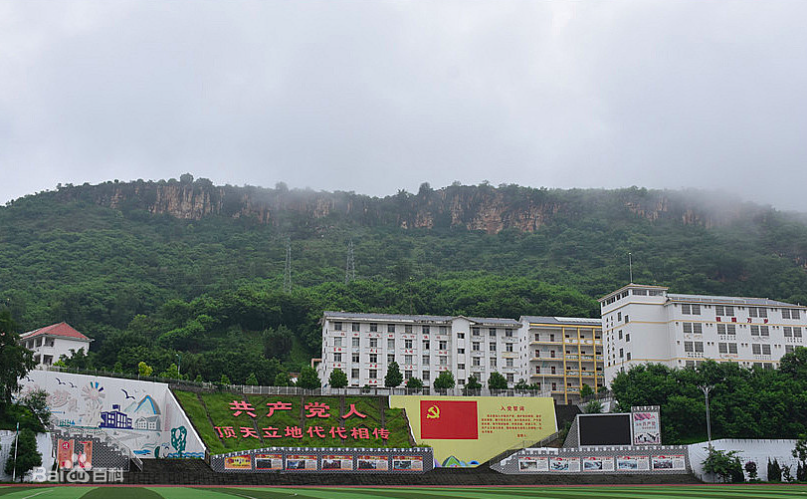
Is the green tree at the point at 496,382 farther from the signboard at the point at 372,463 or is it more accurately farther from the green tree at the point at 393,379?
the signboard at the point at 372,463

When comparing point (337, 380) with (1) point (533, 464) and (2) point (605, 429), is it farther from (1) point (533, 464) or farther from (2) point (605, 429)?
(2) point (605, 429)

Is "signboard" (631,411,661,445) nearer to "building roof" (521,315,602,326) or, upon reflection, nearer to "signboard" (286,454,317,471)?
"signboard" (286,454,317,471)

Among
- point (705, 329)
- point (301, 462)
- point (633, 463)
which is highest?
point (705, 329)

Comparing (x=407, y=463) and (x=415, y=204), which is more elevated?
(x=415, y=204)

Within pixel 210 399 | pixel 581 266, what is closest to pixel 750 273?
pixel 581 266

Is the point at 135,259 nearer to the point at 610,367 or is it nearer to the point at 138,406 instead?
the point at 138,406

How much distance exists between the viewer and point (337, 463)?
4428cm

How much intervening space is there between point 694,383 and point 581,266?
69.0m

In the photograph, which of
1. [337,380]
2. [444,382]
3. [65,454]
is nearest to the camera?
[65,454]

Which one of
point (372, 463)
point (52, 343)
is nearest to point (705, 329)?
point (372, 463)

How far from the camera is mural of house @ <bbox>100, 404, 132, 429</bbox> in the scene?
160ft

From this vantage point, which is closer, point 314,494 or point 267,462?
point 314,494

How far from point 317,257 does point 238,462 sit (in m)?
88.6

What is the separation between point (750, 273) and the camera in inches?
4277
